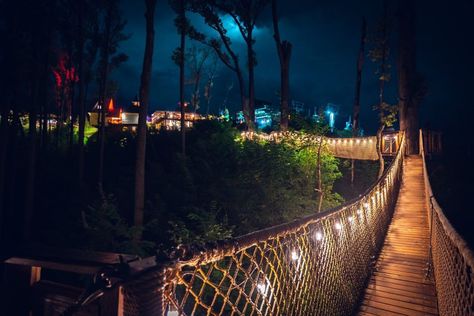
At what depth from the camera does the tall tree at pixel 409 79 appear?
11.0 m

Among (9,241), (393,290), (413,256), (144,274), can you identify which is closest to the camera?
(144,274)

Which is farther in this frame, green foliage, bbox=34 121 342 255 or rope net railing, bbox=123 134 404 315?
green foliage, bbox=34 121 342 255

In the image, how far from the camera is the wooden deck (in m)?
3.09

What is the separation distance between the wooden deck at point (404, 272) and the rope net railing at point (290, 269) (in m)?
0.17

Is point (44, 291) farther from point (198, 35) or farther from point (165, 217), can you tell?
point (198, 35)

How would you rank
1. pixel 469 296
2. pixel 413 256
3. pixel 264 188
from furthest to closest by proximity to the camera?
pixel 264 188, pixel 413 256, pixel 469 296

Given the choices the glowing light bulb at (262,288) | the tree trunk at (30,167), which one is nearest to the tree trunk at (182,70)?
the tree trunk at (30,167)

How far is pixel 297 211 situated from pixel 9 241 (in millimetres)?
11464

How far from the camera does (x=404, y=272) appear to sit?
152 inches

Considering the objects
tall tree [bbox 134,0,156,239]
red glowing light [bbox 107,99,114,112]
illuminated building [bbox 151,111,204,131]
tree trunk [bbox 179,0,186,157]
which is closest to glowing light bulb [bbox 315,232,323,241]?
tall tree [bbox 134,0,156,239]

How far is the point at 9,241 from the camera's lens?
35.3 ft

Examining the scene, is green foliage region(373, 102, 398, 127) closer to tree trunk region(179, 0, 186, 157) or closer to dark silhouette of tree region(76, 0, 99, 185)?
tree trunk region(179, 0, 186, 157)

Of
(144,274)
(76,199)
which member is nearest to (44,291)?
(144,274)

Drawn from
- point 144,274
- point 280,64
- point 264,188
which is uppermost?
point 280,64
